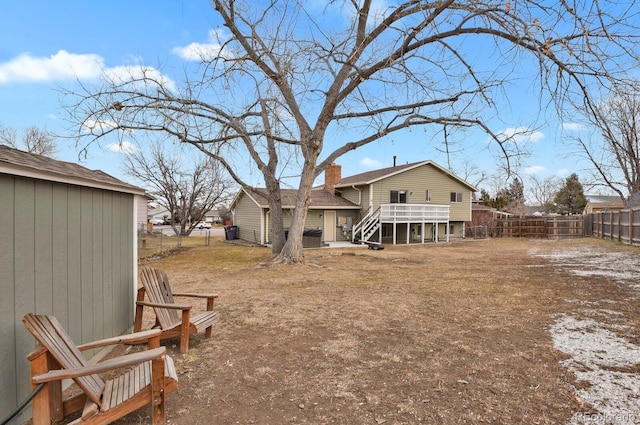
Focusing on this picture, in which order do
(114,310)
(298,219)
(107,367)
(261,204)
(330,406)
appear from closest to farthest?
(107,367)
(330,406)
(114,310)
(298,219)
(261,204)

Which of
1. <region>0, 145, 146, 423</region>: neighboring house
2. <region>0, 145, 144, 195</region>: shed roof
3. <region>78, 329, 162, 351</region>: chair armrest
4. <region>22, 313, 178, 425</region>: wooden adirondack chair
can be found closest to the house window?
<region>0, 145, 146, 423</region>: neighboring house

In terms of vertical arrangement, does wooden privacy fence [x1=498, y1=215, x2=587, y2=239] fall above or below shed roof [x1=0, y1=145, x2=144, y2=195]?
below

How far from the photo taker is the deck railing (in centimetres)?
2117

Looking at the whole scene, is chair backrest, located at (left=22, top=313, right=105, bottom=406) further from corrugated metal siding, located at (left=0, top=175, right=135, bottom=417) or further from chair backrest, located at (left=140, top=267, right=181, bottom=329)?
chair backrest, located at (left=140, top=267, right=181, bottom=329)

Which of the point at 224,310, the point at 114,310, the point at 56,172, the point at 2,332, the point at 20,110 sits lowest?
the point at 224,310

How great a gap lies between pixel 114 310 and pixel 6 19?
6.83 metres

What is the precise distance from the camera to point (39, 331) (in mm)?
2471

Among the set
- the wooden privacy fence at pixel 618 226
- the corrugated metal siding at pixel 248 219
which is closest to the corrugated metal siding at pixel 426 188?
the corrugated metal siding at pixel 248 219

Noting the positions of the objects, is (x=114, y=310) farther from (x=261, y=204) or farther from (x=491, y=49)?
(x=261, y=204)

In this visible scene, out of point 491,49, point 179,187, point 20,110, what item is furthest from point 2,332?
point 179,187

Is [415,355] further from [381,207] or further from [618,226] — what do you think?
[618,226]

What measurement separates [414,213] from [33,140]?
28.0 m

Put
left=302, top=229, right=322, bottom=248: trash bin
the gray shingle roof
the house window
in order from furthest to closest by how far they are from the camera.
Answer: the house window < the gray shingle roof < left=302, top=229, right=322, bottom=248: trash bin

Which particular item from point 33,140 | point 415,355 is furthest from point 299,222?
point 33,140
